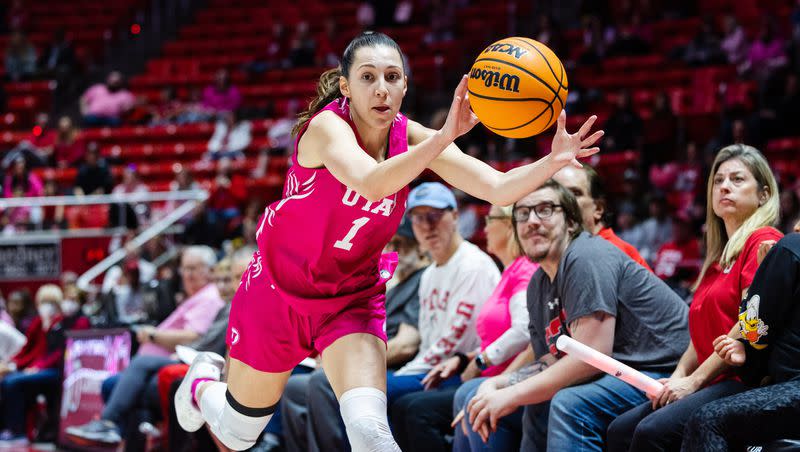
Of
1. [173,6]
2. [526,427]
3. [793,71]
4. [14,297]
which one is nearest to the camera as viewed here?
[526,427]

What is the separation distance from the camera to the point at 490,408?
402 centimetres

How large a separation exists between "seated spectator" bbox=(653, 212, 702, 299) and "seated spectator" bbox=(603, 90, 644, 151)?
2610mm

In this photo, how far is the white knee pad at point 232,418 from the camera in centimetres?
399

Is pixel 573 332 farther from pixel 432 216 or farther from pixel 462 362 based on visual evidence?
pixel 432 216

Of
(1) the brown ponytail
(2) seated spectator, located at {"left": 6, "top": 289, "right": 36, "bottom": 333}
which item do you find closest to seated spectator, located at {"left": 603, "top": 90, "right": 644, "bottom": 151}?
(2) seated spectator, located at {"left": 6, "top": 289, "right": 36, "bottom": 333}

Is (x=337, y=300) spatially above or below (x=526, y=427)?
above

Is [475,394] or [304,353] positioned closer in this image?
[304,353]

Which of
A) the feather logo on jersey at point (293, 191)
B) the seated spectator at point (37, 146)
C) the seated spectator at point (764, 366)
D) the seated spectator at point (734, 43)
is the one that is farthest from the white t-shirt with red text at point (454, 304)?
the seated spectator at point (37, 146)

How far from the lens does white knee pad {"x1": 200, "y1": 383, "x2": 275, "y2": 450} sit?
399 centimetres

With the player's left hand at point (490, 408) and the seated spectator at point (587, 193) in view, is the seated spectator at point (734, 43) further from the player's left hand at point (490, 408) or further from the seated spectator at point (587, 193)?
the player's left hand at point (490, 408)

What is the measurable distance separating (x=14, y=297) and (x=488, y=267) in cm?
632

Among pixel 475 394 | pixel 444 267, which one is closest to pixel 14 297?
pixel 444 267

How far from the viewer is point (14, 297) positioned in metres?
9.85

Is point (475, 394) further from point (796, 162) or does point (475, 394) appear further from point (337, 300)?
point (796, 162)
